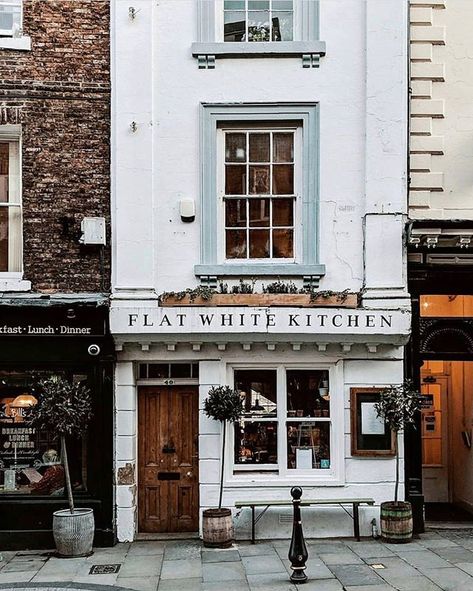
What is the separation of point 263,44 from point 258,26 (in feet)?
1.55

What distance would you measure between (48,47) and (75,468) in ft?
21.6

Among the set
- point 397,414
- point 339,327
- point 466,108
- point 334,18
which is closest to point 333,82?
point 334,18

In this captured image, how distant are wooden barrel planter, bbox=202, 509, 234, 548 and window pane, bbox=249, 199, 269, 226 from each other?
444cm

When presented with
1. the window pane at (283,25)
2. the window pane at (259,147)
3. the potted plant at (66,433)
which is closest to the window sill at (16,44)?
the window pane at (259,147)

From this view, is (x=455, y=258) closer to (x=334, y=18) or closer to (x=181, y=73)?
(x=334, y=18)

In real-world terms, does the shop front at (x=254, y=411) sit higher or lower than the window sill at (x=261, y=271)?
lower

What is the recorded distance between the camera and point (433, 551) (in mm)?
10492

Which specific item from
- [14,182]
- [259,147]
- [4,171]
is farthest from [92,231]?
[259,147]

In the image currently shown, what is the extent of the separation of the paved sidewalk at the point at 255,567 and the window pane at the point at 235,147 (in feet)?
19.4

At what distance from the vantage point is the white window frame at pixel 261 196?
11852mm

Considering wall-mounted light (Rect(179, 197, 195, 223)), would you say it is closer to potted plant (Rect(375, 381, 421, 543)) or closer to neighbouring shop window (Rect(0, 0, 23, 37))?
neighbouring shop window (Rect(0, 0, 23, 37))

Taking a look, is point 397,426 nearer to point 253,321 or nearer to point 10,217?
point 253,321

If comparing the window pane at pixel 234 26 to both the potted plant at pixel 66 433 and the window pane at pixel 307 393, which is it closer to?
the window pane at pixel 307 393

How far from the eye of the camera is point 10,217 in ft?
39.2
